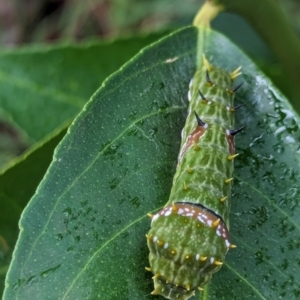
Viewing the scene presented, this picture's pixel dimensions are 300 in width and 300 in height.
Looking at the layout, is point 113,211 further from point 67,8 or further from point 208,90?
point 67,8

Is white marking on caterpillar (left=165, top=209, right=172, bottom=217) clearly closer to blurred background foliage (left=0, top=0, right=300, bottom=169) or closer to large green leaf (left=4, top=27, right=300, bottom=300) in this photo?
large green leaf (left=4, top=27, right=300, bottom=300)

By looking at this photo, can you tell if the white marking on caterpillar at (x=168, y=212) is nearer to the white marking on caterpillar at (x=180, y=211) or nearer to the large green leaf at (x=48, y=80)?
the white marking on caterpillar at (x=180, y=211)

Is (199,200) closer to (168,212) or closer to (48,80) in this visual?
(168,212)

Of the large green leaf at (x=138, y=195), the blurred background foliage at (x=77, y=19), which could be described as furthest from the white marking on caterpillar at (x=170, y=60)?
the blurred background foliage at (x=77, y=19)

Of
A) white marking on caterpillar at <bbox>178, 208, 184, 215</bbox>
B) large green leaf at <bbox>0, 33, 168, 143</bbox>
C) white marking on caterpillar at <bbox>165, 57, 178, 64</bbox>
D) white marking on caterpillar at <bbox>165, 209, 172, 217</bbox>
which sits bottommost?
white marking on caterpillar at <bbox>178, 208, 184, 215</bbox>

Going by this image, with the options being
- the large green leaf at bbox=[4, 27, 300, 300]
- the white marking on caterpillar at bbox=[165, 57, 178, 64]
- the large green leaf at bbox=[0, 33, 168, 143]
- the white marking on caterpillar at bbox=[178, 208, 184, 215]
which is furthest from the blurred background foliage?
the white marking on caterpillar at bbox=[178, 208, 184, 215]
